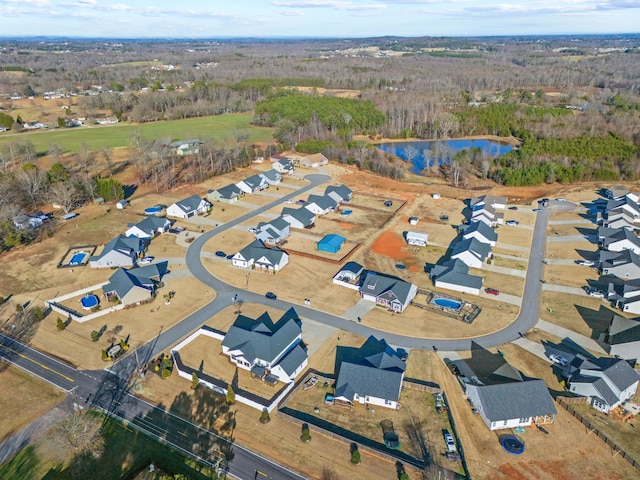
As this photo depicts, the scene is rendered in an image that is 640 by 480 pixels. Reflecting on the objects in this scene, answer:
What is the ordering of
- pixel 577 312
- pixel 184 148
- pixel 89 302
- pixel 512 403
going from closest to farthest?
pixel 512 403 < pixel 577 312 < pixel 89 302 < pixel 184 148

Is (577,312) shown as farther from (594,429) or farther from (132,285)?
(132,285)

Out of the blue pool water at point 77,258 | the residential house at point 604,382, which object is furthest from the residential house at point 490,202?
the blue pool water at point 77,258

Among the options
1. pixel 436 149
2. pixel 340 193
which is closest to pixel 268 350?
pixel 340 193

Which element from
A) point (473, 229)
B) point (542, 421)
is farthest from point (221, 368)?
point (473, 229)

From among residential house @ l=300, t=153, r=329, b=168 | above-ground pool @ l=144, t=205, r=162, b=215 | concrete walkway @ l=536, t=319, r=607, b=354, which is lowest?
residential house @ l=300, t=153, r=329, b=168

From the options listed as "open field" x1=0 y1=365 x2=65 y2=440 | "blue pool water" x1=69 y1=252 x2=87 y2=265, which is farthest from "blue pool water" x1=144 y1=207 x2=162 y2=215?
"open field" x1=0 y1=365 x2=65 y2=440

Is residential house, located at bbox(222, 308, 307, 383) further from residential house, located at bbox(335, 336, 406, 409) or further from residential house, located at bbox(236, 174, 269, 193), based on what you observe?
residential house, located at bbox(236, 174, 269, 193)
